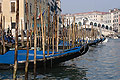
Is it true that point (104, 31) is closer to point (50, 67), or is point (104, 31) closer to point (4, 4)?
point (4, 4)

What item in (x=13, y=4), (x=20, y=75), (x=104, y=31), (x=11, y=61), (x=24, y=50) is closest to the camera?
(x=20, y=75)

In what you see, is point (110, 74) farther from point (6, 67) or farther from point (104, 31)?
point (104, 31)

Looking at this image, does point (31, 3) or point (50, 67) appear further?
point (31, 3)

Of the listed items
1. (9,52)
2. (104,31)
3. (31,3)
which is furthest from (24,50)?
(104,31)

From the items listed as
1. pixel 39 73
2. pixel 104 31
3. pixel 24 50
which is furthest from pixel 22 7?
pixel 104 31

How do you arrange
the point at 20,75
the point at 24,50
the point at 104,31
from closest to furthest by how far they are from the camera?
the point at 20,75
the point at 24,50
the point at 104,31

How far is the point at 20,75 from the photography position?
13023 mm

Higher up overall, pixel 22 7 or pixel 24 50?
pixel 22 7

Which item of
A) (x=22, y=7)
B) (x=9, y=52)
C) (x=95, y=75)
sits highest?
(x=22, y=7)

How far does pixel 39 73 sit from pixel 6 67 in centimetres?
201

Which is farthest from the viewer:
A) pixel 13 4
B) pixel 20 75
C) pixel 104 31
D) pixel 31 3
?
pixel 104 31

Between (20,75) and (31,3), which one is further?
(31,3)

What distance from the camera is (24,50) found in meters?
15.1

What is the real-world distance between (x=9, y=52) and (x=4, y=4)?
607 inches
